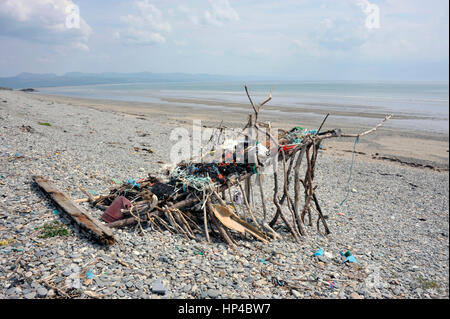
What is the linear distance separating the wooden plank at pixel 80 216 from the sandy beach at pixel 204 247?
153 mm

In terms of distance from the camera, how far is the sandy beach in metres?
4.35

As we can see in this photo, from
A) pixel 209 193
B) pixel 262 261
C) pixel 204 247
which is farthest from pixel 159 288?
pixel 209 193

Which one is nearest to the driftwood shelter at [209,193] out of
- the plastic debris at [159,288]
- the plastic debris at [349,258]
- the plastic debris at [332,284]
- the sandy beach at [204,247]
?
the sandy beach at [204,247]

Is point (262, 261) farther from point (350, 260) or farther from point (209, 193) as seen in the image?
point (350, 260)

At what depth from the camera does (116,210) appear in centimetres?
577

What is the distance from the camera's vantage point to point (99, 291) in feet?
13.1

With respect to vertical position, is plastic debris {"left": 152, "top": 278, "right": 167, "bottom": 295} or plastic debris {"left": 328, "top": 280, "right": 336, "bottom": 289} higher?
plastic debris {"left": 152, "top": 278, "right": 167, "bottom": 295}

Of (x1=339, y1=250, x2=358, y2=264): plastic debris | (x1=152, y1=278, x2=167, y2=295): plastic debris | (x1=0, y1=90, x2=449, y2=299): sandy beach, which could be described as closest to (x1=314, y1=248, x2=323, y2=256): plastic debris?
(x1=0, y1=90, x2=449, y2=299): sandy beach

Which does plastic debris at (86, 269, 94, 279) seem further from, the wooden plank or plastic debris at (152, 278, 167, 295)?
plastic debris at (152, 278, 167, 295)

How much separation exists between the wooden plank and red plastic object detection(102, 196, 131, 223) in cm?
49

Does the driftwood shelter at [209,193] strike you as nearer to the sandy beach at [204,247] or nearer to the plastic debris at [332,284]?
the sandy beach at [204,247]

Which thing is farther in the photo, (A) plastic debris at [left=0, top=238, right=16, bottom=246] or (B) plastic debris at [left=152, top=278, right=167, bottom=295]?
(A) plastic debris at [left=0, top=238, right=16, bottom=246]

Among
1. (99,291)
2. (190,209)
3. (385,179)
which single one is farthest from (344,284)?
(385,179)
